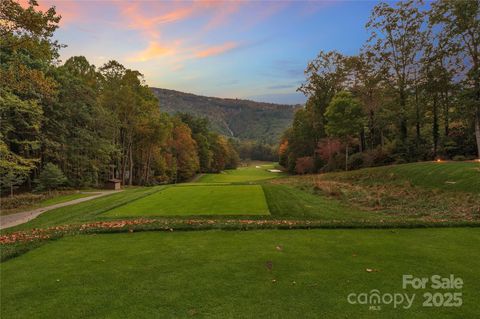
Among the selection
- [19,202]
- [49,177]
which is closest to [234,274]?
[19,202]

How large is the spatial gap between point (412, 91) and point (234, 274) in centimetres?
3343

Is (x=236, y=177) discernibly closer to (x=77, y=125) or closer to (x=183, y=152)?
(x=183, y=152)

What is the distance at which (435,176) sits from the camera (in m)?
17.4

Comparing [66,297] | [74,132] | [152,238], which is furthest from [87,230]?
[74,132]

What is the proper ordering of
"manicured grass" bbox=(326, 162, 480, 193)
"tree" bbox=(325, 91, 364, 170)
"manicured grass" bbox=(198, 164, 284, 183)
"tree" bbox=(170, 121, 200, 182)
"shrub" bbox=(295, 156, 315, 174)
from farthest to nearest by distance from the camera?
"tree" bbox=(170, 121, 200, 182)
"manicured grass" bbox=(198, 164, 284, 183)
"shrub" bbox=(295, 156, 315, 174)
"tree" bbox=(325, 91, 364, 170)
"manicured grass" bbox=(326, 162, 480, 193)

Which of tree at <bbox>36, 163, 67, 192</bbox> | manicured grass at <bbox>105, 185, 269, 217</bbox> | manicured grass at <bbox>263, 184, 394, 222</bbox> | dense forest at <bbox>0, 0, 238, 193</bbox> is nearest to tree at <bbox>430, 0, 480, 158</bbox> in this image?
manicured grass at <bbox>263, 184, 394, 222</bbox>

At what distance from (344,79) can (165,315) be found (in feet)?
143

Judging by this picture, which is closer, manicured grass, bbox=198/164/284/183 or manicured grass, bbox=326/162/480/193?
manicured grass, bbox=326/162/480/193

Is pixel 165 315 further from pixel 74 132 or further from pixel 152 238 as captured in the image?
pixel 74 132

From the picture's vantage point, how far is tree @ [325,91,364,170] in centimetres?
3431

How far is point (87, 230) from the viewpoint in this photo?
8.76 metres

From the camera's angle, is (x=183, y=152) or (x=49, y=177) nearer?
(x=49, y=177)

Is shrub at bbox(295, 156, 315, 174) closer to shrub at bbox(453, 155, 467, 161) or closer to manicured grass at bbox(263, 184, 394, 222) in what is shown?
shrub at bbox(453, 155, 467, 161)

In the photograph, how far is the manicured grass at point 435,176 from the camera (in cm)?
1495
